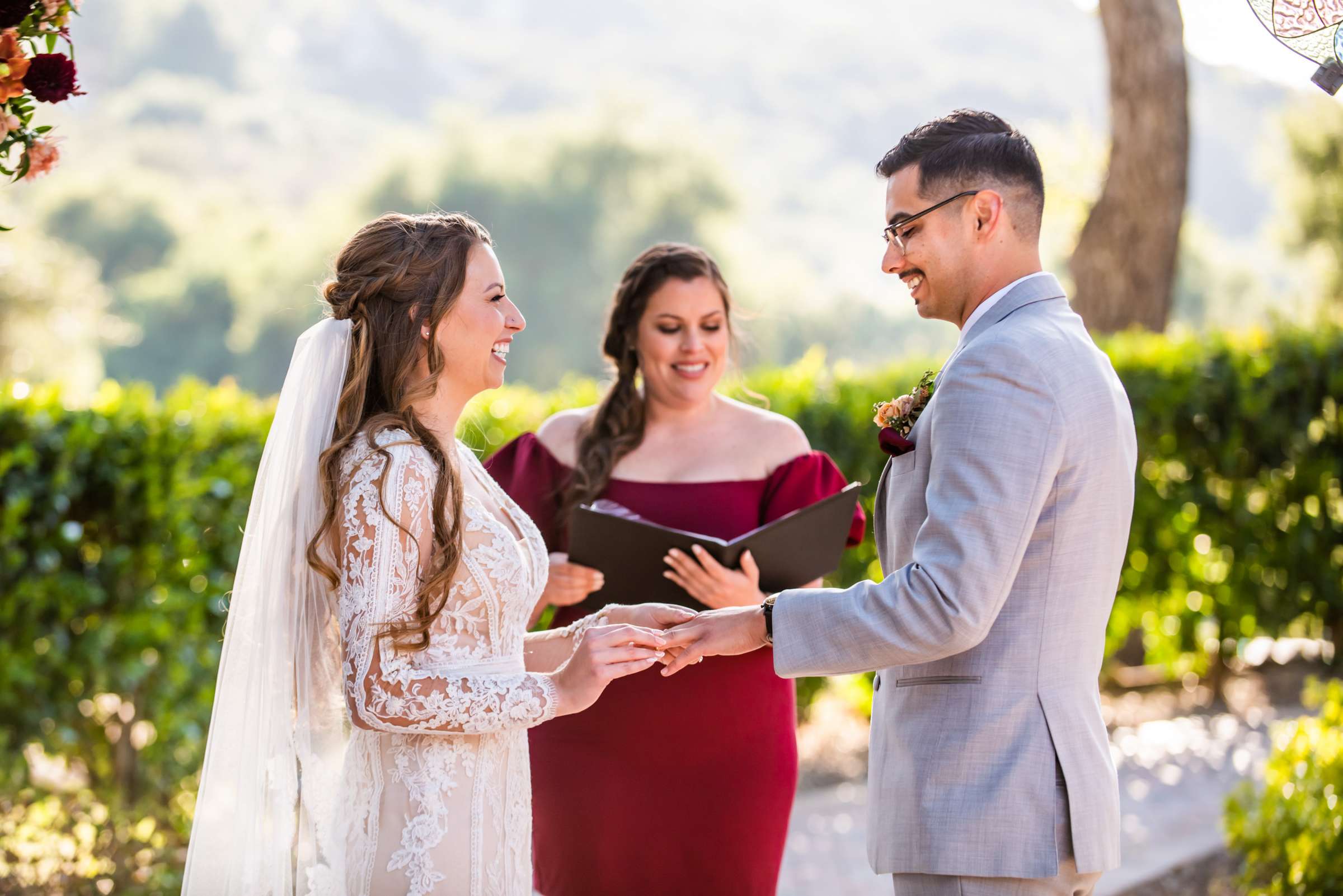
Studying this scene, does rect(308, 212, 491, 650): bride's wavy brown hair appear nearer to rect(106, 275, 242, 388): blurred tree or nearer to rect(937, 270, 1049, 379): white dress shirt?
rect(937, 270, 1049, 379): white dress shirt

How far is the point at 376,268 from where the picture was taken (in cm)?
268

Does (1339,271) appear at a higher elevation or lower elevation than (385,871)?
higher

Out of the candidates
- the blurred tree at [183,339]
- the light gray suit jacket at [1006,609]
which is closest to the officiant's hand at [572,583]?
the light gray suit jacket at [1006,609]

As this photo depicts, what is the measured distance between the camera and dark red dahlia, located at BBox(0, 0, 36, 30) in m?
2.34

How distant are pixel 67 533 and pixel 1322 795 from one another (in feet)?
15.3

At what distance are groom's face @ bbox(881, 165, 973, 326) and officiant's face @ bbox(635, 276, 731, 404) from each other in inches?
50.2

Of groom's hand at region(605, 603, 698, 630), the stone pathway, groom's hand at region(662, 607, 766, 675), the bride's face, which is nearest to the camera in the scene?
groom's hand at region(662, 607, 766, 675)

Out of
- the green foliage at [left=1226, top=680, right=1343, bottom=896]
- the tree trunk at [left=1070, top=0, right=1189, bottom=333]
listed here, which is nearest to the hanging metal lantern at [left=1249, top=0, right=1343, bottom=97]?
the green foliage at [left=1226, top=680, right=1343, bottom=896]

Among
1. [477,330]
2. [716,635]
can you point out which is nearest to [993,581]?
[716,635]

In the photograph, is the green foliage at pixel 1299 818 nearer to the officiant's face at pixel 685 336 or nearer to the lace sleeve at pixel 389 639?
the officiant's face at pixel 685 336

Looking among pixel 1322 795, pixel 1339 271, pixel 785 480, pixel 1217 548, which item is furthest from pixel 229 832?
pixel 1339 271

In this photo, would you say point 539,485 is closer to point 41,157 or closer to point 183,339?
point 41,157

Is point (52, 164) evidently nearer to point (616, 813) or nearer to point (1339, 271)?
point (616, 813)

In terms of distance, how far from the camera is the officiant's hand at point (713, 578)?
129 inches
